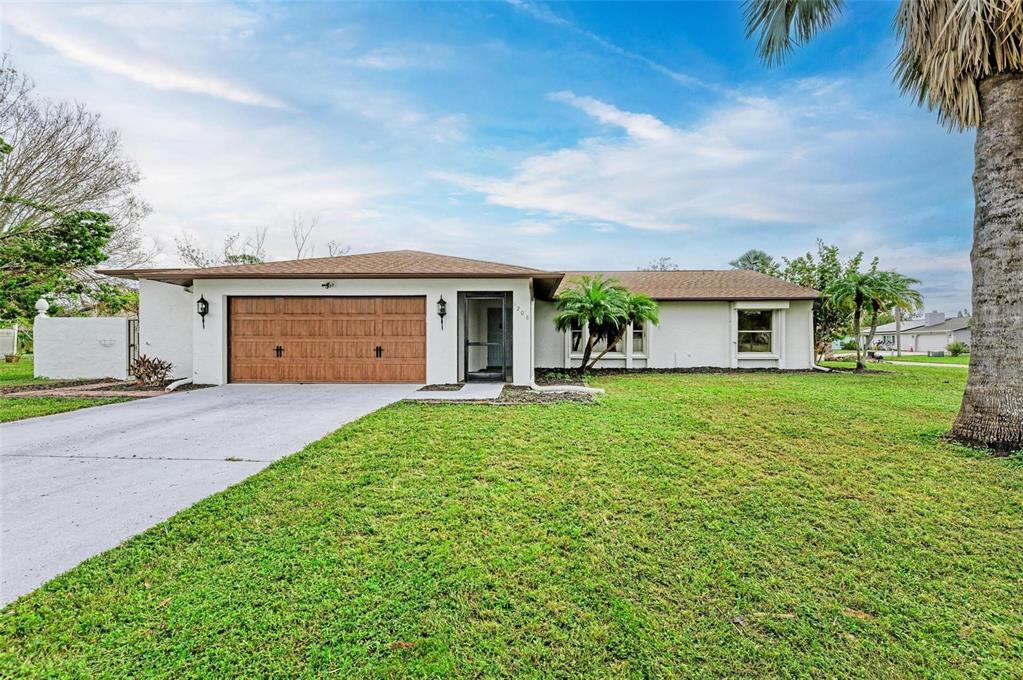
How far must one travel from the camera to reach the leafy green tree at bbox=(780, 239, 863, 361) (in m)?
17.4

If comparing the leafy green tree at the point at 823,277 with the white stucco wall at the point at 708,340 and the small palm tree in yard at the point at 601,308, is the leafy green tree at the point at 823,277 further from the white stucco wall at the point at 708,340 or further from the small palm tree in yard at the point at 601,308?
the small palm tree in yard at the point at 601,308

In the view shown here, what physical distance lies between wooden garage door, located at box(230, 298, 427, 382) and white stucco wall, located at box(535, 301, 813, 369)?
242 inches

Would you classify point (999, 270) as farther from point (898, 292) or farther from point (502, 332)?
point (898, 292)

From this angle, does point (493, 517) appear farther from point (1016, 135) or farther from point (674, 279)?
point (674, 279)

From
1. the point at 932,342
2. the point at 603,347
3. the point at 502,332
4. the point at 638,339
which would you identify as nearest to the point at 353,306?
the point at 502,332

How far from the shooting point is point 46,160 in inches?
643

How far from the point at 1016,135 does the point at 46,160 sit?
2692 centimetres

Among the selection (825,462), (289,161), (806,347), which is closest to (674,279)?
(806,347)

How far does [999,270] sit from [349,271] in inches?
447

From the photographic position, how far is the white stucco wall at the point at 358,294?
1058 cm

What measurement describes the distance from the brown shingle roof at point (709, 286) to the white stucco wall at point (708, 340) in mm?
450

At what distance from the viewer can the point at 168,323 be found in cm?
1133

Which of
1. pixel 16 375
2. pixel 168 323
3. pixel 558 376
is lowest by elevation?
pixel 558 376

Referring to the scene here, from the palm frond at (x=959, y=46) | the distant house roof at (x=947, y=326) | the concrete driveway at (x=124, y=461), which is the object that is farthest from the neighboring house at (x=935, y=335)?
the concrete driveway at (x=124, y=461)
